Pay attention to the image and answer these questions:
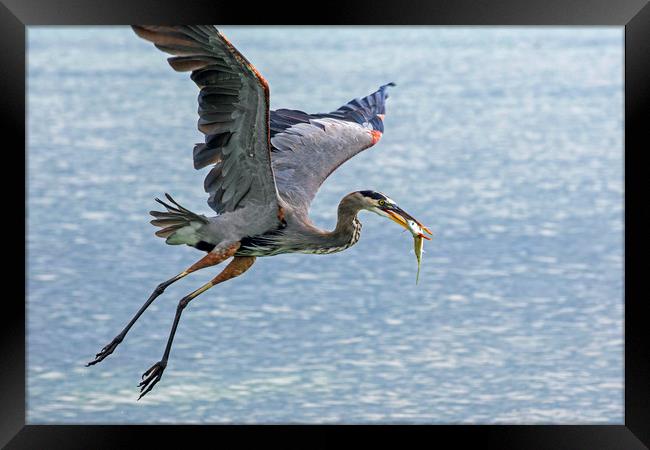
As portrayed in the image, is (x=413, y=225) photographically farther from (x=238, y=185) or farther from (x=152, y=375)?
(x=152, y=375)

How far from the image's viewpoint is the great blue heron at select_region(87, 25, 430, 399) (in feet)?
30.5

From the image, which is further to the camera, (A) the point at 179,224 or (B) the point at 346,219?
(B) the point at 346,219

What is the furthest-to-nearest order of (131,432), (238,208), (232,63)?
(131,432), (238,208), (232,63)

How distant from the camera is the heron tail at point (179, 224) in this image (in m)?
9.71

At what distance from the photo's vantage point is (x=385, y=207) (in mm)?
9734

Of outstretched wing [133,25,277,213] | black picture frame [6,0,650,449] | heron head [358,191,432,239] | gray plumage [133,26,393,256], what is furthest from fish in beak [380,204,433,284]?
black picture frame [6,0,650,449]

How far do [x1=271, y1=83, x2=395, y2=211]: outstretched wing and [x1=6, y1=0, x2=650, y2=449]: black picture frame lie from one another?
1.27 meters

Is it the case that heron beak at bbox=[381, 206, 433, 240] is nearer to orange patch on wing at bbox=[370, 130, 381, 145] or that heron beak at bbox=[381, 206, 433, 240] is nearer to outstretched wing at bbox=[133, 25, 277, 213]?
outstretched wing at bbox=[133, 25, 277, 213]

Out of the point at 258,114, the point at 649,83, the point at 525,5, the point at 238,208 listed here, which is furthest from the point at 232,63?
the point at 649,83

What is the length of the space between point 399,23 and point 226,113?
1.16 meters

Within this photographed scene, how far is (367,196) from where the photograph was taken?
32.3 feet

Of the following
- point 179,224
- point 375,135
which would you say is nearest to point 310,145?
point 375,135

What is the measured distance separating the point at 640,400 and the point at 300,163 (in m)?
2.69

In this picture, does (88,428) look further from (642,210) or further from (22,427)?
(642,210)
